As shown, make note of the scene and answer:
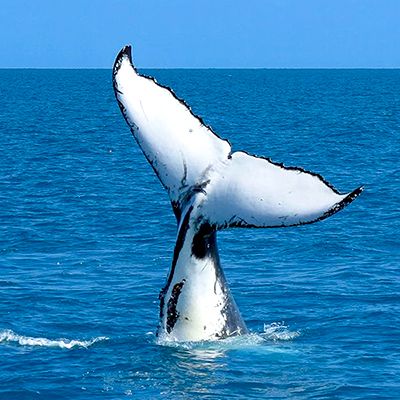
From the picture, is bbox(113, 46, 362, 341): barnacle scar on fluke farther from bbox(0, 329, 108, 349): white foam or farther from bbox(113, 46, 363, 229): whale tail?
bbox(0, 329, 108, 349): white foam

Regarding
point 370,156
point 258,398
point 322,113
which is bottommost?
point 258,398

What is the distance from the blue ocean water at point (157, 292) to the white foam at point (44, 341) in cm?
1

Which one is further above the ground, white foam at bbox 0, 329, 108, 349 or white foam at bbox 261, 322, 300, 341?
white foam at bbox 261, 322, 300, 341

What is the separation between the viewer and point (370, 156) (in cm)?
4169

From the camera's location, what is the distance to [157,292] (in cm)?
1658

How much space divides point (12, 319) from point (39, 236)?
298 inches

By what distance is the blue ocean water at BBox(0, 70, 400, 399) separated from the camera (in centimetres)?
1150

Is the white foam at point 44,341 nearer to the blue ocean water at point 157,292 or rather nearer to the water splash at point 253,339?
the blue ocean water at point 157,292

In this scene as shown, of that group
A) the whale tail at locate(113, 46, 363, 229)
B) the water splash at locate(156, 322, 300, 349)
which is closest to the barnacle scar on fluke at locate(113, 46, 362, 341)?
the whale tail at locate(113, 46, 363, 229)

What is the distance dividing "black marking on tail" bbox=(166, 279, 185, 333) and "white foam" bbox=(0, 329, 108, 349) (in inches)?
100

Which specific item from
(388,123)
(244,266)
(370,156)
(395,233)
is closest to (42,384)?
(244,266)

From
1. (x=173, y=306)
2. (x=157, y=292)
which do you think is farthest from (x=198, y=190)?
(x=157, y=292)

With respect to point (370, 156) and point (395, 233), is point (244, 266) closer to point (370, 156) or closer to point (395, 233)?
point (395, 233)
